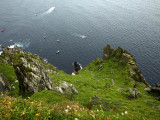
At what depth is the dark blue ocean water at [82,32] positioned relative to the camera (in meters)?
104

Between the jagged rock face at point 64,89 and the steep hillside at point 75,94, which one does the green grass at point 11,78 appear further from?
the jagged rock face at point 64,89

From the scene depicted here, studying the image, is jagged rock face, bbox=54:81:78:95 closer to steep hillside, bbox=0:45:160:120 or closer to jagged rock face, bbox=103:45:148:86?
steep hillside, bbox=0:45:160:120

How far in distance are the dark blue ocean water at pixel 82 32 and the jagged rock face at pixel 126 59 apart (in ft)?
92.7

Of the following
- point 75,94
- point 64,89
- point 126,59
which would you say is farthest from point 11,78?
point 126,59

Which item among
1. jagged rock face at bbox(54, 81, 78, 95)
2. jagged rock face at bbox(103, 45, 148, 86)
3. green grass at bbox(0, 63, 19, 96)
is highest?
green grass at bbox(0, 63, 19, 96)

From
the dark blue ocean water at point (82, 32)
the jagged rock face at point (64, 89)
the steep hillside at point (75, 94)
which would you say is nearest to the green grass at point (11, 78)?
the steep hillside at point (75, 94)

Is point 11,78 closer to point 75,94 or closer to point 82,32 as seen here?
point 75,94

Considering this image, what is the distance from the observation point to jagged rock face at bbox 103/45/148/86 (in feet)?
186

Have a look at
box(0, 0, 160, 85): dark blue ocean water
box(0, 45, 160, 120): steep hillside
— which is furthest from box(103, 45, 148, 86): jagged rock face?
box(0, 0, 160, 85): dark blue ocean water

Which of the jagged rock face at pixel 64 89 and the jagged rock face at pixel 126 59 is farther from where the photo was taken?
the jagged rock face at pixel 126 59

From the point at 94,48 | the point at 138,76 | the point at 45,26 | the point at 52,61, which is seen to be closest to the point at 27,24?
the point at 45,26

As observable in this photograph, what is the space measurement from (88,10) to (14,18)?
11137 cm

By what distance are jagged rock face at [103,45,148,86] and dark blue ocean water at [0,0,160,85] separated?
1112 inches

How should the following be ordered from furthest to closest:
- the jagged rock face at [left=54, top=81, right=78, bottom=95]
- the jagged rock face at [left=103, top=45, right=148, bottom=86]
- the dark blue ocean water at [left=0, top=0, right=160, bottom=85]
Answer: the dark blue ocean water at [left=0, top=0, right=160, bottom=85], the jagged rock face at [left=103, top=45, right=148, bottom=86], the jagged rock face at [left=54, top=81, right=78, bottom=95]
